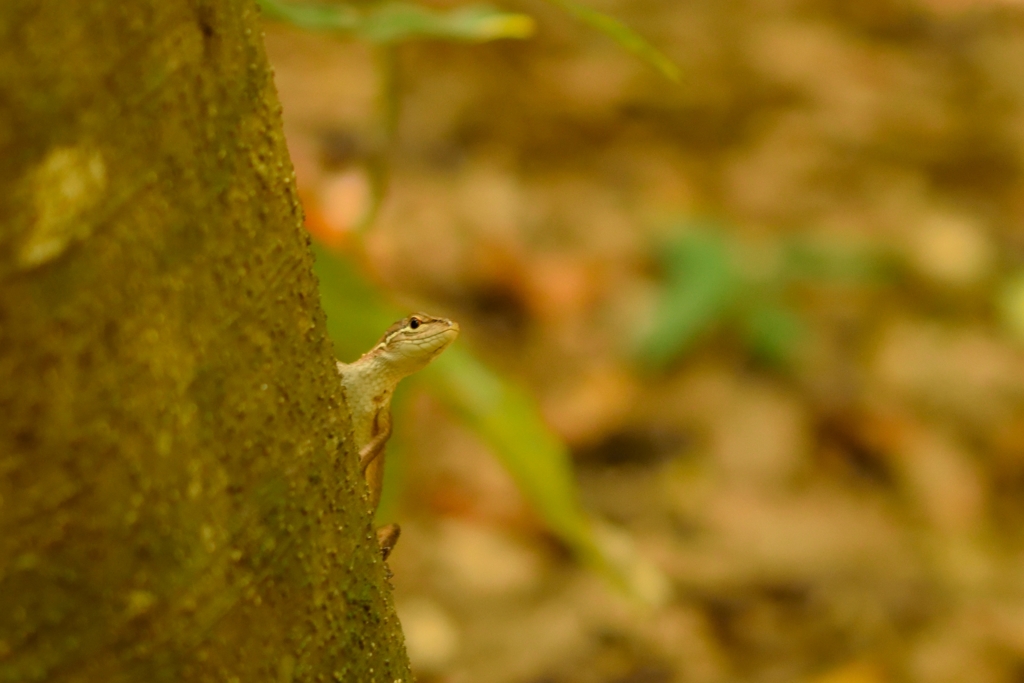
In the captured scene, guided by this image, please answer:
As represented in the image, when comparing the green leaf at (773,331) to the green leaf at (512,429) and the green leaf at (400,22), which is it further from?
the green leaf at (400,22)

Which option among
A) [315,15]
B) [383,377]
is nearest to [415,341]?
[383,377]

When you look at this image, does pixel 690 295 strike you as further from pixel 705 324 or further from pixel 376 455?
pixel 376 455

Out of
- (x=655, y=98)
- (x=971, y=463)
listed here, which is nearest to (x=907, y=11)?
(x=655, y=98)

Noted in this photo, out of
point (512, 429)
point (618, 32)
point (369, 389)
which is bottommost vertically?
point (512, 429)

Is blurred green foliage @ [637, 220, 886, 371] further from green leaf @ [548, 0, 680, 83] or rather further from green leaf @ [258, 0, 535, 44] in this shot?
green leaf @ [548, 0, 680, 83]

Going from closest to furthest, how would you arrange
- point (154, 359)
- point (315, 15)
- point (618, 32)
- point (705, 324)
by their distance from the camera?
1. point (154, 359)
2. point (618, 32)
3. point (315, 15)
4. point (705, 324)

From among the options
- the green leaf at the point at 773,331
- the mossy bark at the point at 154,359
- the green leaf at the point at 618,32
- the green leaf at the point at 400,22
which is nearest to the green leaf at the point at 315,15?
the green leaf at the point at 400,22
